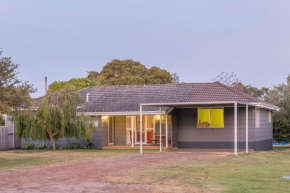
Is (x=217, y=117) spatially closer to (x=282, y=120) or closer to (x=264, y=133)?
(x=264, y=133)

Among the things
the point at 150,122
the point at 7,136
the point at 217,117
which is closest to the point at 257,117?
the point at 217,117

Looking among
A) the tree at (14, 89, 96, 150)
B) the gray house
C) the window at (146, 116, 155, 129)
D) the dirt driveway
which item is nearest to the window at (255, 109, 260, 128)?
the gray house

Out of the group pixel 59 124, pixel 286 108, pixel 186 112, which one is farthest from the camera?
pixel 286 108

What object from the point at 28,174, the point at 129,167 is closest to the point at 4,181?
the point at 28,174

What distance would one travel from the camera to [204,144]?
2645 centimetres

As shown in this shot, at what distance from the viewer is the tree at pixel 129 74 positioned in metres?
51.5

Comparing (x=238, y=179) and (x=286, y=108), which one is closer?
(x=238, y=179)

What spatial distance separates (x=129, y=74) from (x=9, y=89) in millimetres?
35998

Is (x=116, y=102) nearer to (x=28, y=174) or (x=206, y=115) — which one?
(x=206, y=115)

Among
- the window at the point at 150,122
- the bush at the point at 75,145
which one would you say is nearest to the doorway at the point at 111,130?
the bush at the point at 75,145

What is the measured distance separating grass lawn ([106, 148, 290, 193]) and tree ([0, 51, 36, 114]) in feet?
17.8

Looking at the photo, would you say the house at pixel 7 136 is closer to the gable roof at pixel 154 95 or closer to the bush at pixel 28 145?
the bush at pixel 28 145

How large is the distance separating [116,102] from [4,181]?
16.2m

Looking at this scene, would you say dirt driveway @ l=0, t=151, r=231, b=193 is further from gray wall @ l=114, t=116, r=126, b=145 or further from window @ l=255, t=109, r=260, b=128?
gray wall @ l=114, t=116, r=126, b=145
